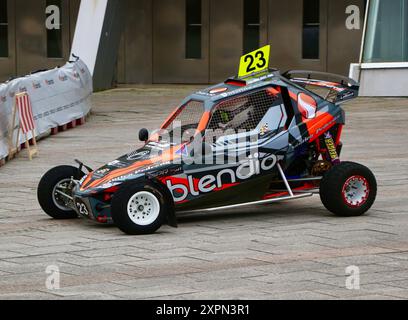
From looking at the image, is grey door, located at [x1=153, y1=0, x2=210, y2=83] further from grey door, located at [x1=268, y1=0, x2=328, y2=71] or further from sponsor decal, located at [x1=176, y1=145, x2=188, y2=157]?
sponsor decal, located at [x1=176, y1=145, x2=188, y2=157]

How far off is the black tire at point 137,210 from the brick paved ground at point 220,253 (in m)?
0.14

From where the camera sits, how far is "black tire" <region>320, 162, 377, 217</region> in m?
11.6

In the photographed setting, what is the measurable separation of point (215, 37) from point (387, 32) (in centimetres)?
763

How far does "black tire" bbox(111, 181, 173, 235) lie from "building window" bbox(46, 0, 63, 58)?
2526 cm

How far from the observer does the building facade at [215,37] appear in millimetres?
32656

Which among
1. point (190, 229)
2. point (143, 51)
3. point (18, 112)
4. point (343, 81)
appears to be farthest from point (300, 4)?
point (190, 229)

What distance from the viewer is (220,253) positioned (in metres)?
10.1

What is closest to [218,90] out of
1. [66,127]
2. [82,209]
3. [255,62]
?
[255,62]

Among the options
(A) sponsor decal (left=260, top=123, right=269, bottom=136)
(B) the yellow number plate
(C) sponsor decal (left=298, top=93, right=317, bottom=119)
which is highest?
(B) the yellow number plate

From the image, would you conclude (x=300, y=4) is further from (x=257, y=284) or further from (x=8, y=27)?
(x=257, y=284)

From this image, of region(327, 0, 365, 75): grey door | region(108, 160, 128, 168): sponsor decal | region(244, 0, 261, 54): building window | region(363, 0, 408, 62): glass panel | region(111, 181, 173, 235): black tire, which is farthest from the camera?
region(244, 0, 261, 54): building window

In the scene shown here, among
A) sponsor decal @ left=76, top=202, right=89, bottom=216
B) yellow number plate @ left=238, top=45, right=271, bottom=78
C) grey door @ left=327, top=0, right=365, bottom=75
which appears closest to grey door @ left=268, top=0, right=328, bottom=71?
grey door @ left=327, top=0, right=365, bottom=75

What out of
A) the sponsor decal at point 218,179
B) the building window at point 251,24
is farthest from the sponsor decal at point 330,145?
the building window at point 251,24

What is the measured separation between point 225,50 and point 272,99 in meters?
22.0
